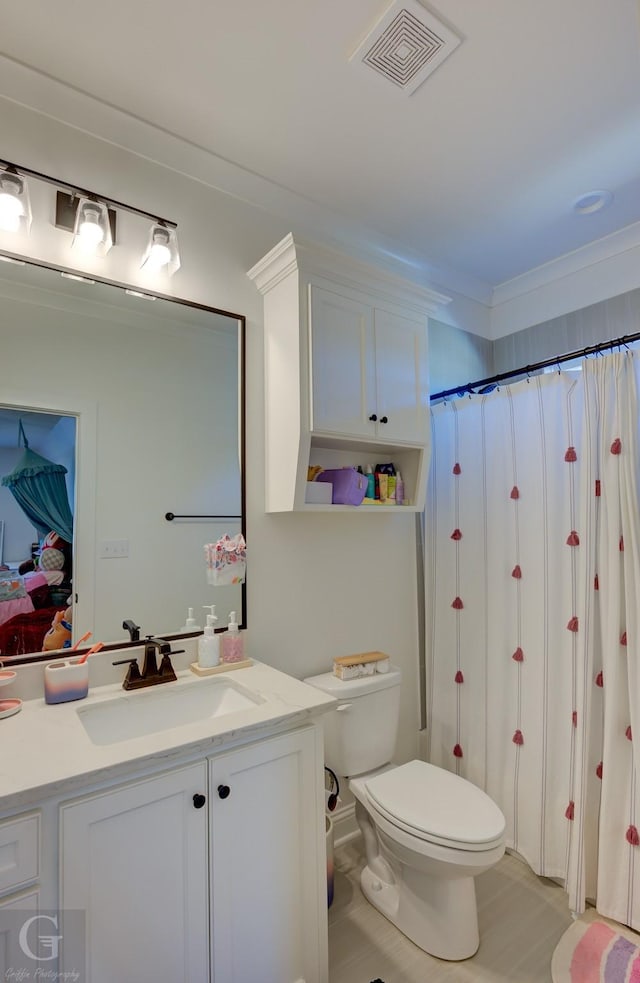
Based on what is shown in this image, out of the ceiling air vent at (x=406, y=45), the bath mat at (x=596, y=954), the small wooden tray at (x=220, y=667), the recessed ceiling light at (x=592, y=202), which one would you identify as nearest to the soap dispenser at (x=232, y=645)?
the small wooden tray at (x=220, y=667)

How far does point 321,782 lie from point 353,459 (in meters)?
1.24

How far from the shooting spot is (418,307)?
2117mm

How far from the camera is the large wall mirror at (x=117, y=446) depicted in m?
1.42

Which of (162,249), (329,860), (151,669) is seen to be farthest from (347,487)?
(329,860)

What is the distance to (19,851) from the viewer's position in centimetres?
96

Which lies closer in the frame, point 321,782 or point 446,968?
point 321,782

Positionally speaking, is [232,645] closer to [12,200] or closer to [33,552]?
[33,552]

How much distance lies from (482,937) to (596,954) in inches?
13.6

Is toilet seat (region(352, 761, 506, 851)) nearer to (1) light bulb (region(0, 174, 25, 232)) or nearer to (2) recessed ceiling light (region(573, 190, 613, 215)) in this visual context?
(1) light bulb (region(0, 174, 25, 232))

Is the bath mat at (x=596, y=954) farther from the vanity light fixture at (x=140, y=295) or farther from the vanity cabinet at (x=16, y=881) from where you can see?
the vanity light fixture at (x=140, y=295)

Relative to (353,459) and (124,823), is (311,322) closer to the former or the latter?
(353,459)

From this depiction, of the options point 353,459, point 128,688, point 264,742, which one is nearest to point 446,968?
point 264,742

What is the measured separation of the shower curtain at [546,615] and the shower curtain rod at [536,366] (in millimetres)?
48

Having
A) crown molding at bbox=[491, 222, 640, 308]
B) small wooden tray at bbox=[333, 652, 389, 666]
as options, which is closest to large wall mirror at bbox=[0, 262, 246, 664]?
small wooden tray at bbox=[333, 652, 389, 666]
